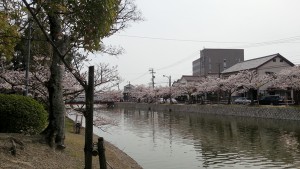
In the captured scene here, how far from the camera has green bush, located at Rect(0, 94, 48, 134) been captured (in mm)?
11445

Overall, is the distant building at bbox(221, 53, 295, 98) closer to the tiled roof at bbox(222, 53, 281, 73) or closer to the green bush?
the tiled roof at bbox(222, 53, 281, 73)

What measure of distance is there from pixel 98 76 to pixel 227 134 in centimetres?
1224

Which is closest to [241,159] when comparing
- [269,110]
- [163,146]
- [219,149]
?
[219,149]

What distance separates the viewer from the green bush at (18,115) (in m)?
11.4

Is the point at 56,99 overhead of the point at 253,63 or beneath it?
beneath

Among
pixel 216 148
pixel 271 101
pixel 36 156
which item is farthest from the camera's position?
pixel 271 101

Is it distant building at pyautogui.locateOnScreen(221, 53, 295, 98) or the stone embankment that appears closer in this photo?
the stone embankment

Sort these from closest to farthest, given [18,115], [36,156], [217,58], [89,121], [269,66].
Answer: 1. [89,121]
2. [36,156]
3. [18,115]
4. [269,66]
5. [217,58]

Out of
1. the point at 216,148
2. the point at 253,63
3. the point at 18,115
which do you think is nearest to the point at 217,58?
the point at 253,63

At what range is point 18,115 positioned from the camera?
11.6m

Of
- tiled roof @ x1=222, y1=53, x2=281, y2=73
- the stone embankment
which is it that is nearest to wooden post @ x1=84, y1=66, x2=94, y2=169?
the stone embankment

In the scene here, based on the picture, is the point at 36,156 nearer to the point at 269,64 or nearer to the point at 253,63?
the point at 269,64

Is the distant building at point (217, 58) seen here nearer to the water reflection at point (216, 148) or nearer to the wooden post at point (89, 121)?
the water reflection at point (216, 148)

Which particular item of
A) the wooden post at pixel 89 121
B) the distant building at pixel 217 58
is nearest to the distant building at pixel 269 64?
the wooden post at pixel 89 121
